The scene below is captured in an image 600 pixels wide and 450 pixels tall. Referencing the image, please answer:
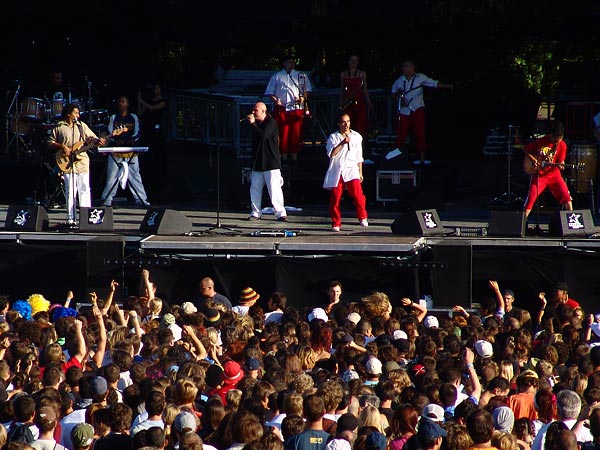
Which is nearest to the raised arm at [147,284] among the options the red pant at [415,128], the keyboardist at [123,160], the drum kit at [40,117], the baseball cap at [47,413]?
the keyboardist at [123,160]

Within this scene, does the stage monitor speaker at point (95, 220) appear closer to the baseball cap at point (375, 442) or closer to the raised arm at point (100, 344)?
the raised arm at point (100, 344)

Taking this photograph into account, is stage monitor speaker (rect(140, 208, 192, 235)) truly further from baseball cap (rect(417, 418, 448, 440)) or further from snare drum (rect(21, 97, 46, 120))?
baseball cap (rect(417, 418, 448, 440))

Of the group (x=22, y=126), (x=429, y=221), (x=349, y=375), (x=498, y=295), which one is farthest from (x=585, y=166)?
(x=349, y=375)

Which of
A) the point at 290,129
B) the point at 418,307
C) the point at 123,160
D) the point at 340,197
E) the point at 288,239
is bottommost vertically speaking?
the point at 418,307

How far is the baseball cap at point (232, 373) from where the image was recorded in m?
10.5

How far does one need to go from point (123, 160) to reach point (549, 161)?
22.0 feet

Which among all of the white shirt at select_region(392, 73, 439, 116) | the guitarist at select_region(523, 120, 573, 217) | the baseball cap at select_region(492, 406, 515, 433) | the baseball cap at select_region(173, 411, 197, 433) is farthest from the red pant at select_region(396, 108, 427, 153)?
the baseball cap at select_region(173, 411, 197, 433)

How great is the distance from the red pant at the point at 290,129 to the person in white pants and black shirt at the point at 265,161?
83.0 inches

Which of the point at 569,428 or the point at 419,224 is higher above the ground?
the point at 419,224

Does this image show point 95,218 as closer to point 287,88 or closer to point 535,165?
point 287,88

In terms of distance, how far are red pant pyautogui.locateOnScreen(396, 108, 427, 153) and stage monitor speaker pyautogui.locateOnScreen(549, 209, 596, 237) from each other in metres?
4.71

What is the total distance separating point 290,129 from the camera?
2108 centimetres

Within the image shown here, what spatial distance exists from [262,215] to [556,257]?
482cm

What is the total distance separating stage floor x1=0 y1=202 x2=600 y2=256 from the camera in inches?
655
